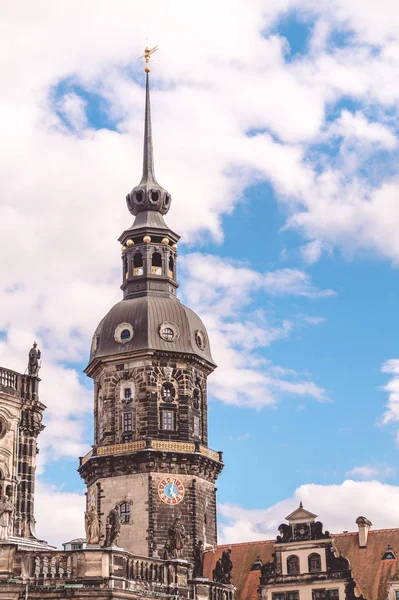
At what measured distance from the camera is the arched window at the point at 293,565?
60.8 metres

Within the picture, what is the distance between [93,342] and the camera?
67875 mm

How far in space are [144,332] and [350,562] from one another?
17630mm

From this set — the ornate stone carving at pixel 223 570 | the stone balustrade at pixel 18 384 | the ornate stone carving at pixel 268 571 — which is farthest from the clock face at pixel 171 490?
the stone balustrade at pixel 18 384

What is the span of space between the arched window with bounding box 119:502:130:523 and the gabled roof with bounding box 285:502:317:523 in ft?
29.2

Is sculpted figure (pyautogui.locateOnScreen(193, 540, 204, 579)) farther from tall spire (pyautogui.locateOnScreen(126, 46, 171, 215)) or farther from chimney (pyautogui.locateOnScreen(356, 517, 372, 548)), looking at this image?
tall spire (pyautogui.locateOnScreen(126, 46, 171, 215))

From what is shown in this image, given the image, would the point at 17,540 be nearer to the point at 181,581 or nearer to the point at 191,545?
Answer: the point at 181,581

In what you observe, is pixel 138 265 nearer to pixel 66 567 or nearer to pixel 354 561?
pixel 354 561

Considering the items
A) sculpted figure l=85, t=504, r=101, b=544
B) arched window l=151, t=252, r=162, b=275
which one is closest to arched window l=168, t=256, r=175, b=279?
arched window l=151, t=252, r=162, b=275

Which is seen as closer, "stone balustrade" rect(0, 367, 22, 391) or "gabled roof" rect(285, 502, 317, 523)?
"stone balustrade" rect(0, 367, 22, 391)

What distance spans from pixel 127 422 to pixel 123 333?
5.43 m

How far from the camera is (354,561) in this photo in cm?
6031

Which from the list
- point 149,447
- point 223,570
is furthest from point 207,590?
point 149,447

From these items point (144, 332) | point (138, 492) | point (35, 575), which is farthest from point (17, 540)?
point (144, 332)

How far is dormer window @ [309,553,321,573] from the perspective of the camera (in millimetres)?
60303
